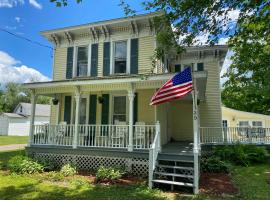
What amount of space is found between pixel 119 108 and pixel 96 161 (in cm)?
285

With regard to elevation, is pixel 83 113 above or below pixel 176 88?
below

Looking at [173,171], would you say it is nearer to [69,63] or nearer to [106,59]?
[106,59]

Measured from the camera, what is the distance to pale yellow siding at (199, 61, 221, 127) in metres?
14.6

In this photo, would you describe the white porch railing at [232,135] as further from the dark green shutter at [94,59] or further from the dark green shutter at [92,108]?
the dark green shutter at [94,59]

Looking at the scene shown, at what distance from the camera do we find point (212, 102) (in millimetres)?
14828

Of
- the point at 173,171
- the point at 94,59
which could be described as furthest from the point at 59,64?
the point at 173,171

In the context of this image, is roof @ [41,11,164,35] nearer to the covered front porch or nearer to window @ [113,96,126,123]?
the covered front porch

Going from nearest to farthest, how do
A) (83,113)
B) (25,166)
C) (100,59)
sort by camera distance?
(25,166), (83,113), (100,59)

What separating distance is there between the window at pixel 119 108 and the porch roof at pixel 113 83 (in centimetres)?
186

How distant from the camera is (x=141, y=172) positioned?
873cm

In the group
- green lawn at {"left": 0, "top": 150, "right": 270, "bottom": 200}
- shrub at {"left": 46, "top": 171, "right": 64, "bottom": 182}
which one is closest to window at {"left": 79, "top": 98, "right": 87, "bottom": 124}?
shrub at {"left": 46, "top": 171, "right": 64, "bottom": 182}

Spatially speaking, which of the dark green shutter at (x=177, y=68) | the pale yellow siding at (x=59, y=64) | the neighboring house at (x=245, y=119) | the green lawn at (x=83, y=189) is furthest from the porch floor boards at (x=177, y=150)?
the neighboring house at (x=245, y=119)

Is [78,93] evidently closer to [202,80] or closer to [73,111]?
[73,111]

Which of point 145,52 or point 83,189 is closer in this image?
point 83,189
